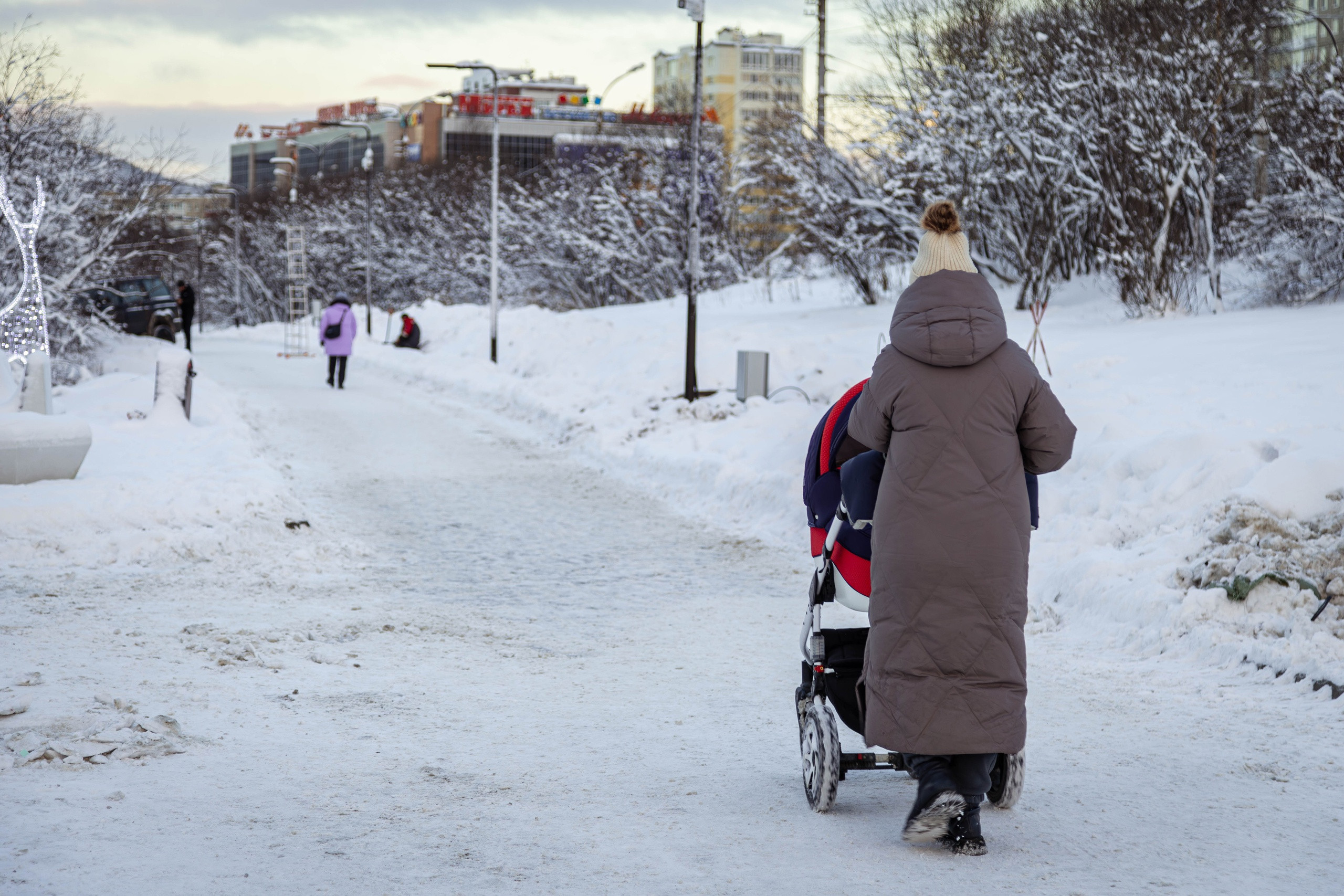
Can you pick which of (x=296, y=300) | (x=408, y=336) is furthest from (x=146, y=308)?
(x=296, y=300)

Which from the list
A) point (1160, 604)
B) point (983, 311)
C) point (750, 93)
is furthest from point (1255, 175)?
point (750, 93)

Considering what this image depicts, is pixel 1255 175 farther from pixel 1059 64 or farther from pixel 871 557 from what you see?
pixel 871 557

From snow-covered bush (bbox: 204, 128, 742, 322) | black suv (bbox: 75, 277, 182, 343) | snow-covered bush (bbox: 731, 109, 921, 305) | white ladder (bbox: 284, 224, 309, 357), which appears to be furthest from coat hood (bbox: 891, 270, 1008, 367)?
snow-covered bush (bbox: 204, 128, 742, 322)

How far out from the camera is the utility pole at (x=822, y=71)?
25797 mm

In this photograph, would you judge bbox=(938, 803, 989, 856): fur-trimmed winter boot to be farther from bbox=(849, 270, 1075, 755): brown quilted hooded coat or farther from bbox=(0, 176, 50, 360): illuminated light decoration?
bbox=(0, 176, 50, 360): illuminated light decoration

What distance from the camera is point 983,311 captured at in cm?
380

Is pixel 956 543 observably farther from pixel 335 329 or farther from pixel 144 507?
pixel 335 329

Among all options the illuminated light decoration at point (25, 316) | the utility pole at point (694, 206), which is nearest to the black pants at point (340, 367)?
the illuminated light decoration at point (25, 316)

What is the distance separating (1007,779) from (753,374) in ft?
39.4

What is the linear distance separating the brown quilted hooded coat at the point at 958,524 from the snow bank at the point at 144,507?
19.8ft

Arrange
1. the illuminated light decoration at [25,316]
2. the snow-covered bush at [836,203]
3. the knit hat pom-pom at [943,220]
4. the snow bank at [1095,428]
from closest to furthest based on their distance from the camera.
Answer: the knit hat pom-pom at [943,220] < the snow bank at [1095,428] < the illuminated light decoration at [25,316] < the snow-covered bush at [836,203]

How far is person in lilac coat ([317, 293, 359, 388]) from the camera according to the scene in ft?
74.1

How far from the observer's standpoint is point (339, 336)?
22688 millimetres

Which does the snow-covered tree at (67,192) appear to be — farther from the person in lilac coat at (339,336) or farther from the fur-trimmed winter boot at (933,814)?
the fur-trimmed winter boot at (933,814)
